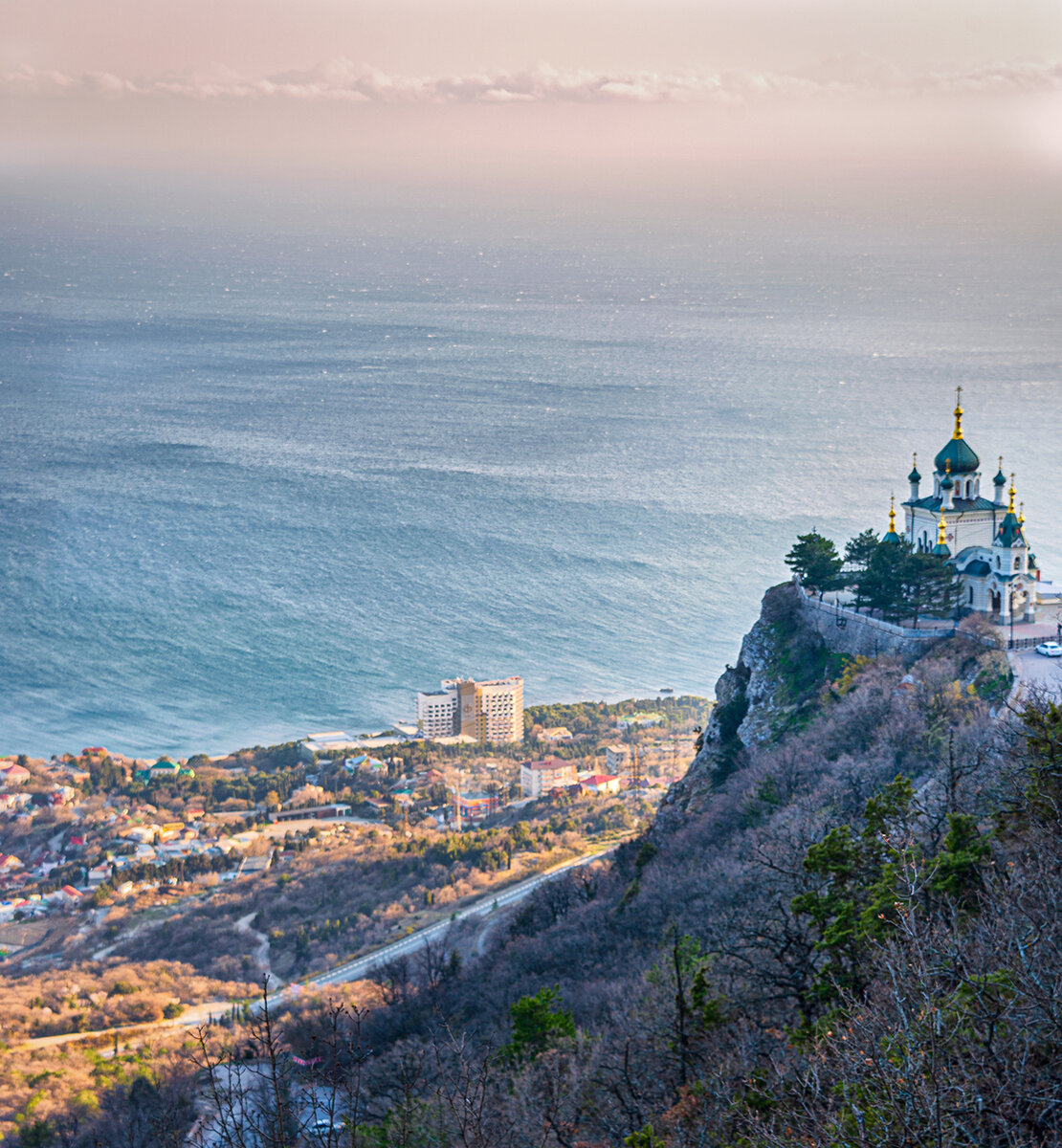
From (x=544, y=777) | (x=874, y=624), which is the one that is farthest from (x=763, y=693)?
(x=544, y=777)

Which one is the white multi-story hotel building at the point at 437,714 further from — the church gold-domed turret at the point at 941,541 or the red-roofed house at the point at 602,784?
the church gold-domed turret at the point at 941,541

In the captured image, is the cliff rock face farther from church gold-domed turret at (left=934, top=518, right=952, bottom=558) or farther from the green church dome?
the green church dome

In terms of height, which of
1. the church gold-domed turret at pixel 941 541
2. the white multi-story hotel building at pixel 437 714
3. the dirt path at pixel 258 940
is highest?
the church gold-domed turret at pixel 941 541

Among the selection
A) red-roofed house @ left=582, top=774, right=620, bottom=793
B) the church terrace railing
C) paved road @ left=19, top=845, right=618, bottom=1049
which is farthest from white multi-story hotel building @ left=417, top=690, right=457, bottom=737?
the church terrace railing

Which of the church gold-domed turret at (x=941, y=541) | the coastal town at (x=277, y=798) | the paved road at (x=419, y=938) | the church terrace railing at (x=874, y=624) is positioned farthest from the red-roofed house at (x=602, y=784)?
the church gold-domed turret at (x=941, y=541)

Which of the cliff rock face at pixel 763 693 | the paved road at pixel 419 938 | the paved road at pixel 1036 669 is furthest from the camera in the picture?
the cliff rock face at pixel 763 693

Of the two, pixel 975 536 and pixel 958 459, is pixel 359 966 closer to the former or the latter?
pixel 975 536
